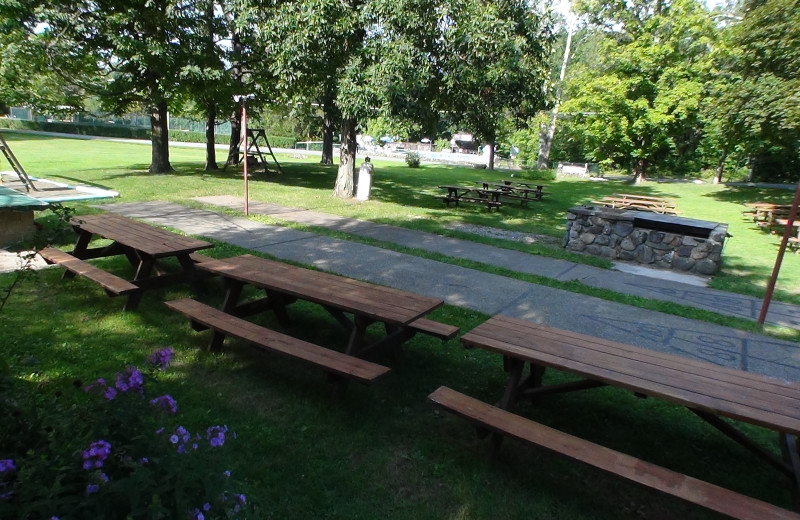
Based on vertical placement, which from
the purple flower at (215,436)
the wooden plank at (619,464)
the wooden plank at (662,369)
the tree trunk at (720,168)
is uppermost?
the tree trunk at (720,168)

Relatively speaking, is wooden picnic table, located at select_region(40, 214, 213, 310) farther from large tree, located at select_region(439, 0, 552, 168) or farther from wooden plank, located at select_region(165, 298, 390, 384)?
large tree, located at select_region(439, 0, 552, 168)

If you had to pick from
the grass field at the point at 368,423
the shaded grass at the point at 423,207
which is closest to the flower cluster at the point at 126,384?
the grass field at the point at 368,423

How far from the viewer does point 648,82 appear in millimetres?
27266

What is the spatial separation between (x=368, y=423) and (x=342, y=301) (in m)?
0.89

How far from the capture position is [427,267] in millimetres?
7078

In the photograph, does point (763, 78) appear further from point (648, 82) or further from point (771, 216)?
point (648, 82)

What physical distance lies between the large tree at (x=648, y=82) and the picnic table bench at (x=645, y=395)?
2660 cm

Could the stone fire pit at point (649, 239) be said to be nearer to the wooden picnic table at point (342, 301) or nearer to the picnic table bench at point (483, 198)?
the picnic table bench at point (483, 198)

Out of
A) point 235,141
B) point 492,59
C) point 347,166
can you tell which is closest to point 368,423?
point 492,59

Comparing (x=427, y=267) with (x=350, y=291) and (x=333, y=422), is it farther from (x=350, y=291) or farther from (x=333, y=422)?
(x=333, y=422)

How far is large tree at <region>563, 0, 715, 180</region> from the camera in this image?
26.5m

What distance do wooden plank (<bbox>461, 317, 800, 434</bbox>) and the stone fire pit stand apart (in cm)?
632

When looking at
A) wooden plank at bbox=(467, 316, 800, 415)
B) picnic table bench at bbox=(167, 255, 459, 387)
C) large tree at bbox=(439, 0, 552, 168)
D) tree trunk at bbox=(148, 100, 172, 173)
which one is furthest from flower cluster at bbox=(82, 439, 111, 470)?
tree trunk at bbox=(148, 100, 172, 173)

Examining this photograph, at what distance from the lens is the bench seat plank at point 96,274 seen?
4.28 meters
